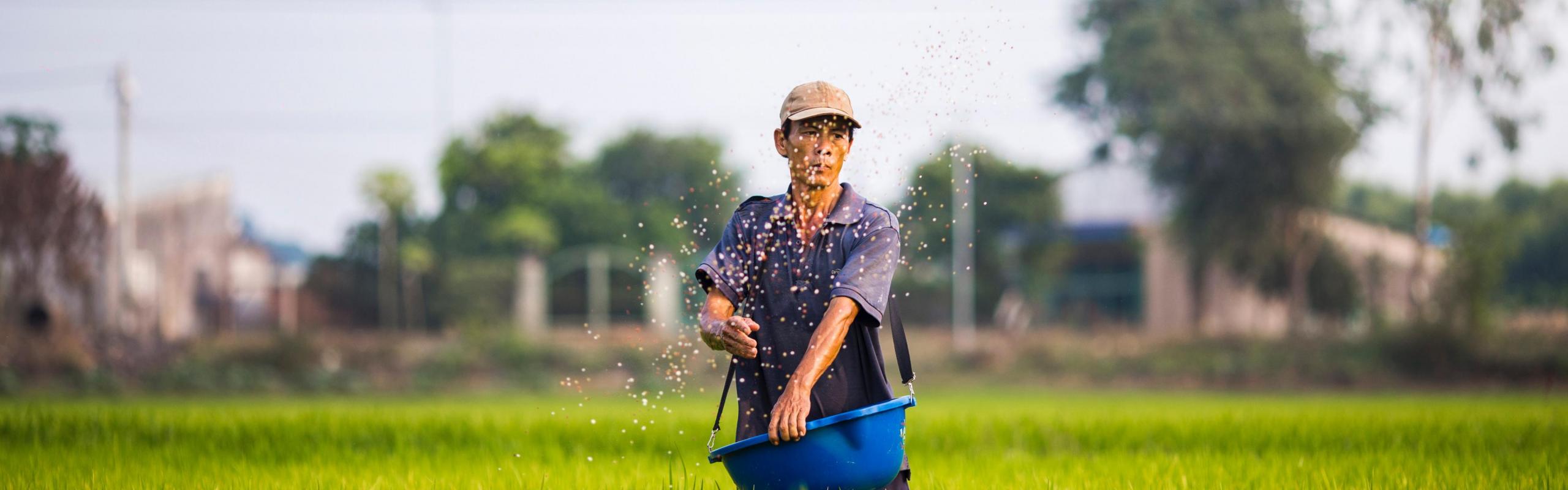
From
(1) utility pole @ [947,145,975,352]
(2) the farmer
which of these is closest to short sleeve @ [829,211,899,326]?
(2) the farmer

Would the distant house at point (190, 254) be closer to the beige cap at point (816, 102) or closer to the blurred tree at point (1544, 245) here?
the beige cap at point (816, 102)

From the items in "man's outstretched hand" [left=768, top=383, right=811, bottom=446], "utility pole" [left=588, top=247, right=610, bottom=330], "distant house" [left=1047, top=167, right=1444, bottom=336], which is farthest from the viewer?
"utility pole" [left=588, top=247, right=610, bottom=330]

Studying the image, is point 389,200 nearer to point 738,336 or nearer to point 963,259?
point 963,259

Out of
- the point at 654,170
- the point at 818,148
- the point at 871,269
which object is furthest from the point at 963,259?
the point at 871,269

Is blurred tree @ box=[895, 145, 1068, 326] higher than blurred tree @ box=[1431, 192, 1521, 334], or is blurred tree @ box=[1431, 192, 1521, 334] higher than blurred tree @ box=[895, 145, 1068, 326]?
blurred tree @ box=[895, 145, 1068, 326]

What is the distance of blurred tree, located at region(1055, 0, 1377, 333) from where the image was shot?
90.5 feet

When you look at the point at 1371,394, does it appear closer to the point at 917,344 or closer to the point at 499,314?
the point at 917,344

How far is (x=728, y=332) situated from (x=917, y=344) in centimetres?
2560

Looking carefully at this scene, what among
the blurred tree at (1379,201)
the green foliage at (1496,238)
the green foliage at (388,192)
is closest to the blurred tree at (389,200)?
the green foliage at (388,192)

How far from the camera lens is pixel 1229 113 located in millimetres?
27766

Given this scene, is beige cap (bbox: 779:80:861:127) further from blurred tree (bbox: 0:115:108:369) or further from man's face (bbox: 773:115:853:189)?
blurred tree (bbox: 0:115:108:369)

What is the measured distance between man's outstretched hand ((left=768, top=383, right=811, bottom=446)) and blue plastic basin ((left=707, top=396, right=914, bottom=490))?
1.3 inches

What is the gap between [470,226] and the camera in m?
40.8

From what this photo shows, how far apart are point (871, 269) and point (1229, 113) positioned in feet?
84.2
